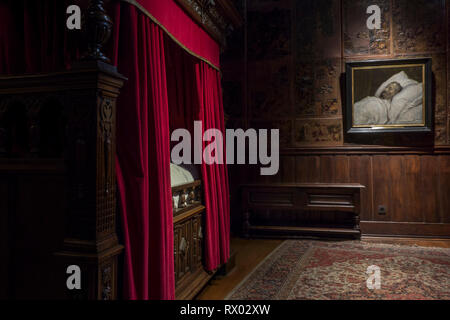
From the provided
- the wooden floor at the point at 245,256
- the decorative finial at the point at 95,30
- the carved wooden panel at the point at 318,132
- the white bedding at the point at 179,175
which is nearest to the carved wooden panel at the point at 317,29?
the carved wooden panel at the point at 318,132

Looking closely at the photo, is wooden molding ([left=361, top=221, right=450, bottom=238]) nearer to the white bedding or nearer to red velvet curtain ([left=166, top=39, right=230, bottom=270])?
red velvet curtain ([left=166, top=39, right=230, bottom=270])

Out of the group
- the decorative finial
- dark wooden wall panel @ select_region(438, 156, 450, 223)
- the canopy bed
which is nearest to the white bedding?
the canopy bed

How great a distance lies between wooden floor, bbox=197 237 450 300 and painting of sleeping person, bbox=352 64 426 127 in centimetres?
158

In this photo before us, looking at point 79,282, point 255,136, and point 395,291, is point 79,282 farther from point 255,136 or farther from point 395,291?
point 255,136

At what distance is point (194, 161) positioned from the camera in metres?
3.36

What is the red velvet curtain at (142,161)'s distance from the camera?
1.93 m

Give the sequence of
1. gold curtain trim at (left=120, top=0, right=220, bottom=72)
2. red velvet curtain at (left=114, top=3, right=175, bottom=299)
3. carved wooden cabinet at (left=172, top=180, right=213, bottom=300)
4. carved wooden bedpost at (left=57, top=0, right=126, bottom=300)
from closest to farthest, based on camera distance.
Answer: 1. carved wooden bedpost at (left=57, top=0, right=126, bottom=300)
2. red velvet curtain at (left=114, top=3, right=175, bottom=299)
3. gold curtain trim at (left=120, top=0, right=220, bottom=72)
4. carved wooden cabinet at (left=172, top=180, right=213, bottom=300)

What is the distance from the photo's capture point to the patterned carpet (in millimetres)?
3010

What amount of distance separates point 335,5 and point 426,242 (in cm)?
351

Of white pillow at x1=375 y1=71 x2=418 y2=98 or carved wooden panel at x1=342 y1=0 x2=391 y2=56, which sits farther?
carved wooden panel at x1=342 y1=0 x2=391 y2=56

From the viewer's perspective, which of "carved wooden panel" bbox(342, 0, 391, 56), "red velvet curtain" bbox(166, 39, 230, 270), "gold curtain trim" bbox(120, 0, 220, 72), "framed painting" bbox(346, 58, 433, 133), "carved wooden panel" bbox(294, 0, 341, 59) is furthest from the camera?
"carved wooden panel" bbox(294, 0, 341, 59)

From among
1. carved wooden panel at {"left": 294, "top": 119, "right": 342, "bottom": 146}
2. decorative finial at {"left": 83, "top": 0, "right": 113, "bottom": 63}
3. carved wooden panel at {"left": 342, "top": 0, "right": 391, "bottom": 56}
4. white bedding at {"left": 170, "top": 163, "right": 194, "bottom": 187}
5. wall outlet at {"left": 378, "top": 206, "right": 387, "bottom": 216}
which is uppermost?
carved wooden panel at {"left": 342, "top": 0, "right": 391, "bottom": 56}

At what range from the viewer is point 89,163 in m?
1.58
